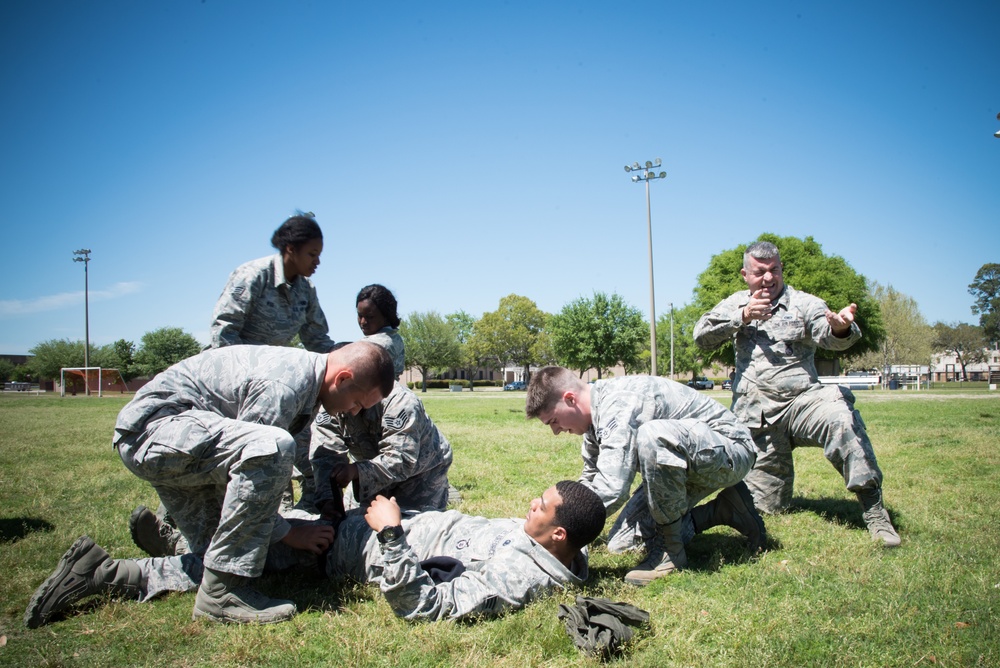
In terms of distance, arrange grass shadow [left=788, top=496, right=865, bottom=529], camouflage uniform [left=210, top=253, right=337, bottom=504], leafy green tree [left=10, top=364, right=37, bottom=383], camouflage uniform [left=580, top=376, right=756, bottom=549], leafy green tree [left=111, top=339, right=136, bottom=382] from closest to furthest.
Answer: camouflage uniform [left=580, top=376, right=756, bottom=549] < camouflage uniform [left=210, top=253, right=337, bottom=504] < grass shadow [left=788, top=496, right=865, bottom=529] < leafy green tree [left=111, top=339, right=136, bottom=382] < leafy green tree [left=10, top=364, right=37, bottom=383]

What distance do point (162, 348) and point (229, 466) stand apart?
8462cm

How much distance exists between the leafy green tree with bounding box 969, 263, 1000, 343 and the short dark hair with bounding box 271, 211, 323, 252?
108m

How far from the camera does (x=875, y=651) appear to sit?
9.08 ft

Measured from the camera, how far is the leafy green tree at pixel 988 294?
89375 millimetres

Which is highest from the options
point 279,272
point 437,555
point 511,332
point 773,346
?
point 511,332

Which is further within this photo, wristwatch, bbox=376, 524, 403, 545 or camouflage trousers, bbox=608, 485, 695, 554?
camouflage trousers, bbox=608, 485, 695, 554

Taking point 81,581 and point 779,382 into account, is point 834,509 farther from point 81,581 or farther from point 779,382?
point 81,581

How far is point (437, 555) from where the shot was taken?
3779mm

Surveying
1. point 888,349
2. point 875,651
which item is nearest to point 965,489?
point 875,651

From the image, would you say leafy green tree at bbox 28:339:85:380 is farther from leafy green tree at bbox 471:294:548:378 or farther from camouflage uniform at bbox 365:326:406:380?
camouflage uniform at bbox 365:326:406:380

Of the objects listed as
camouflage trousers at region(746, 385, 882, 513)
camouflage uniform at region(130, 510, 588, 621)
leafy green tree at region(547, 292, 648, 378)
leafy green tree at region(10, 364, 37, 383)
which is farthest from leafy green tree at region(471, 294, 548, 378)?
camouflage uniform at region(130, 510, 588, 621)

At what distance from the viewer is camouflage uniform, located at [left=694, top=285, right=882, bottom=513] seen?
5.26 metres

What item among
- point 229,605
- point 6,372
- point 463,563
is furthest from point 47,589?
point 6,372

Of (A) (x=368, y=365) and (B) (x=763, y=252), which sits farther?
(B) (x=763, y=252)
